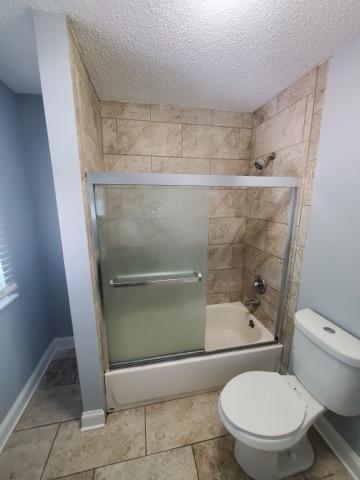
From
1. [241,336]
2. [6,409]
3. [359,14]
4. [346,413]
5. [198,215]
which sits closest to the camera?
[359,14]

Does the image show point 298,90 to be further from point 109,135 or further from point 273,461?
point 273,461

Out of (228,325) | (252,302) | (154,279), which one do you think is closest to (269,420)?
(154,279)

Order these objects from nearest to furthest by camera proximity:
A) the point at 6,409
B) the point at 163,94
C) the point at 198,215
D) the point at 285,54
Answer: the point at 285,54, the point at 6,409, the point at 198,215, the point at 163,94

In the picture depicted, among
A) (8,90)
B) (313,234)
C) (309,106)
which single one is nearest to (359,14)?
(309,106)

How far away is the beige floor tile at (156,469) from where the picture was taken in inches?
42.3

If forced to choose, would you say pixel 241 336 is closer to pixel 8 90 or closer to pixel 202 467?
pixel 202 467

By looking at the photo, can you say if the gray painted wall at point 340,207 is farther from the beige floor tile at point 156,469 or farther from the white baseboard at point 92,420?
the white baseboard at point 92,420

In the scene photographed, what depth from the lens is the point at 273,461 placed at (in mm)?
1022

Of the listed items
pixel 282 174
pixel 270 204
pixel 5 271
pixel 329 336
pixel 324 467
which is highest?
pixel 282 174

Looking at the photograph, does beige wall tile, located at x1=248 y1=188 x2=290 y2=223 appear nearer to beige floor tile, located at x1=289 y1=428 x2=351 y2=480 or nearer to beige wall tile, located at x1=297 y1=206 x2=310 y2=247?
beige wall tile, located at x1=297 y1=206 x2=310 y2=247

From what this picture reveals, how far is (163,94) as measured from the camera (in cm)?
155

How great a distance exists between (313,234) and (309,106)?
2.72ft

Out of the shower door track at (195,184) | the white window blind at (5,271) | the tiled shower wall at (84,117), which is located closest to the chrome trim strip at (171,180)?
the shower door track at (195,184)

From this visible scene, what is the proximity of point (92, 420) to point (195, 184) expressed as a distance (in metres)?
1.63
